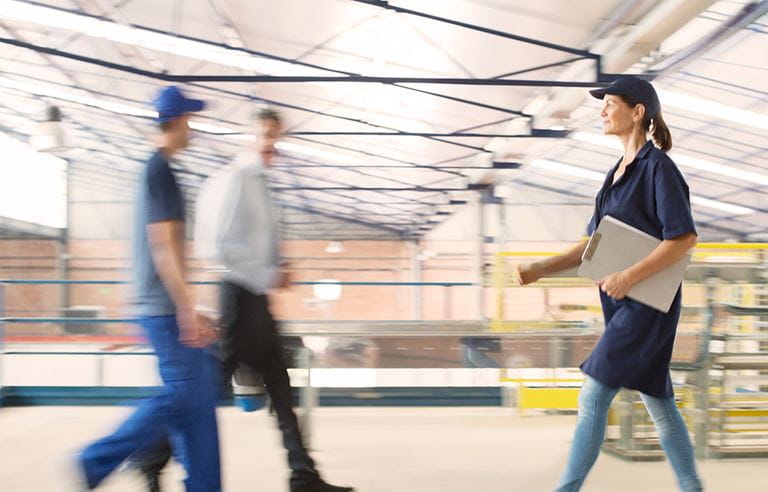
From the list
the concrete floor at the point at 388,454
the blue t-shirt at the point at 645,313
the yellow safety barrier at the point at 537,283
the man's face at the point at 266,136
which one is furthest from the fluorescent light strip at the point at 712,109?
the blue t-shirt at the point at 645,313

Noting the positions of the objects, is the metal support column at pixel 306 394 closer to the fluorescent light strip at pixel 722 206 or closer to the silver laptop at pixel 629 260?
the silver laptop at pixel 629 260

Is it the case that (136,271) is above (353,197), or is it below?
below

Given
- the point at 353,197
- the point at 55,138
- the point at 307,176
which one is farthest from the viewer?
the point at 353,197

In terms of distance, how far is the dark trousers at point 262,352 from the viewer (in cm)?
286

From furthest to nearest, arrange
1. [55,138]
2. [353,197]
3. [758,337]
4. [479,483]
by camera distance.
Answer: [353,197] < [55,138] < [758,337] < [479,483]

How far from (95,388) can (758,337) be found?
13.5 feet

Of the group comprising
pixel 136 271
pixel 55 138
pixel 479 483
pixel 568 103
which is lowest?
pixel 479 483

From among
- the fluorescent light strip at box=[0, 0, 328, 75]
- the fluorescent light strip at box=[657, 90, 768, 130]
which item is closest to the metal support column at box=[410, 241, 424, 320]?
the fluorescent light strip at box=[657, 90, 768, 130]

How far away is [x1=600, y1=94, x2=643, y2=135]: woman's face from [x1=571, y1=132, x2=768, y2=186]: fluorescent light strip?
11649 millimetres

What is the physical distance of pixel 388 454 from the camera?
3836 millimetres

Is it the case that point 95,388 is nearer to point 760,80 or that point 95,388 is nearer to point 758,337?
point 758,337

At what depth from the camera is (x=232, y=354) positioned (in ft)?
9.43

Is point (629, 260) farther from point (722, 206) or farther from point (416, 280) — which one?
point (416, 280)

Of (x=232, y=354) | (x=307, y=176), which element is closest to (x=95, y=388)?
(x=232, y=354)
